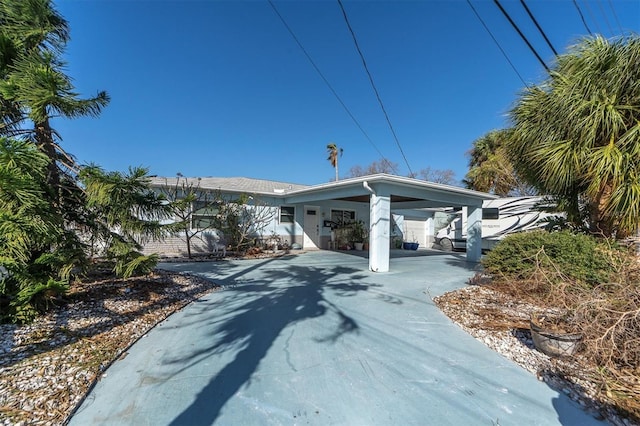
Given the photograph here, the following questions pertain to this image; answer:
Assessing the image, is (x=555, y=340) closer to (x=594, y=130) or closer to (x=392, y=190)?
(x=594, y=130)

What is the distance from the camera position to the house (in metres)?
8.75

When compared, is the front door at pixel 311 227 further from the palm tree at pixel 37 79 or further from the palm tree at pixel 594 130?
the palm tree at pixel 37 79

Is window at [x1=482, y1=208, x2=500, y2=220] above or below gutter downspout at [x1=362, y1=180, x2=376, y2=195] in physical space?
below

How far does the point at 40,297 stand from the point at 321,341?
3878mm

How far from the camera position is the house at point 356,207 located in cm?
875

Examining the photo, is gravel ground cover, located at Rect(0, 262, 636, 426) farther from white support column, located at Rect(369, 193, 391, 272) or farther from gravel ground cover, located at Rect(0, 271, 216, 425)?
white support column, located at Rect(369, 193, 391, 272)

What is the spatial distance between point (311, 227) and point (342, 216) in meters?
2.19

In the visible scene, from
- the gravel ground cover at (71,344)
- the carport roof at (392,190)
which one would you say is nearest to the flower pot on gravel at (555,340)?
the gravel ground cover at (71,344)

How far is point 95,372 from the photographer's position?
278 cm

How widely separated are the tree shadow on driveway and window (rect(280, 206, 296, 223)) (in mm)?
6432

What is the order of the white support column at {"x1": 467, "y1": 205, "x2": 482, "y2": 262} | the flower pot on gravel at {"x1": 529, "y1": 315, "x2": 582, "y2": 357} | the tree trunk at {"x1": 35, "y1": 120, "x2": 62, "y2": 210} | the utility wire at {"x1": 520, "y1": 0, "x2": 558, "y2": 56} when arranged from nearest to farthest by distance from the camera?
the flower pot on gravel at {"x1": 529, "y1": 315, "x2": 582, "y2": 357} < the tree trunk at {"x1": 35, "y1": 120, "x2": 62, "y2": 210} < the utility wire at {"x1": 520, "y1": 0, "x2": 558, "y2": 56} < the white support column at {"x1": 467, "y1": 205, "x2": 482, "y2": 262}

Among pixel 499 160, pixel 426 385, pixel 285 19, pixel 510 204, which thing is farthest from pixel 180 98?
pixel 499 160

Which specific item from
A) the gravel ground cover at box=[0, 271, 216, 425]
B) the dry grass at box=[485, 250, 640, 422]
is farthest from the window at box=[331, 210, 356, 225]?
the dry grass at box=[485, 250, 640, 422]

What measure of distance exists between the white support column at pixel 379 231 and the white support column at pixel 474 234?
4.87 meters
